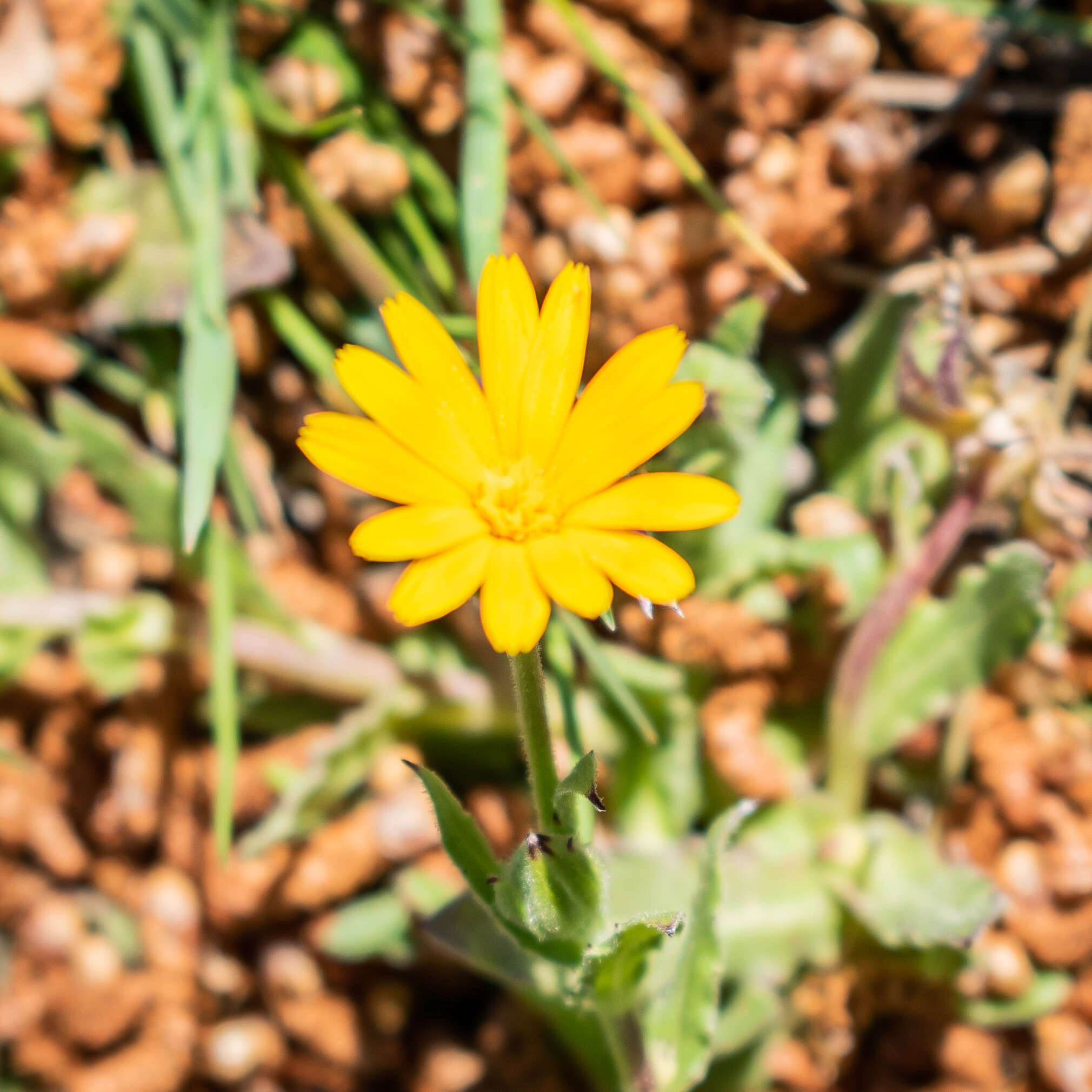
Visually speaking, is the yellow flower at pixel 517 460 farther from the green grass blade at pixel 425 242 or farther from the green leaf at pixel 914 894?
the green leaf at pixel 914 894

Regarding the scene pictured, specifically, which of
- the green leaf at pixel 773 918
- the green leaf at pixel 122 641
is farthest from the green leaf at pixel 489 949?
the green leaf at pixel 122 641

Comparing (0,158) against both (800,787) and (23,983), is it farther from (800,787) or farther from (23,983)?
(800,787)

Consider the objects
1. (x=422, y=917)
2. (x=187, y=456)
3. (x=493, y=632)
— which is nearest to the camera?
(x=493, y=632)

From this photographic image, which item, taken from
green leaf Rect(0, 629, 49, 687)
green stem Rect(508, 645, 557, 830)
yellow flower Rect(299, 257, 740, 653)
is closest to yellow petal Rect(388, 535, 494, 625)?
yellow flower Rect(299, 257, 740, 653)

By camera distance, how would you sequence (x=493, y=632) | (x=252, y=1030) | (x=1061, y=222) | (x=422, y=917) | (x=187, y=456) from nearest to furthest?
(x=493, y=632), (x=422, y=917), (x=187, y=456), (x=1061, y=222), (x=252, y=1030)

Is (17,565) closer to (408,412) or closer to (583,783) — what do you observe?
(408,412)

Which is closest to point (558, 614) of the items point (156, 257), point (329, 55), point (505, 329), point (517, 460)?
point (517, 460)

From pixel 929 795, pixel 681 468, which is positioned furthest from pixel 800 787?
pixel 681 468
